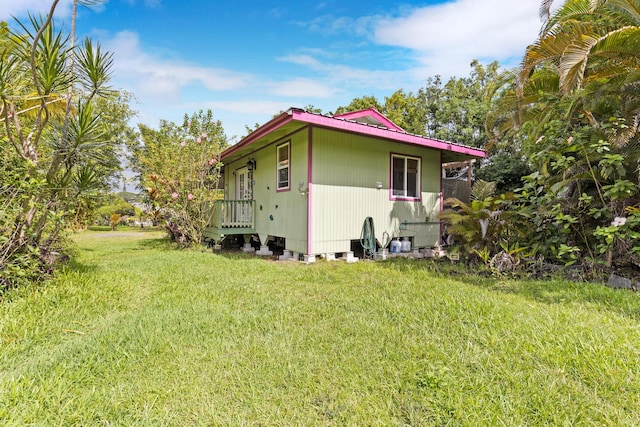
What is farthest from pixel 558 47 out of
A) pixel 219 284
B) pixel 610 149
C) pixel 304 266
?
pixel 219 284

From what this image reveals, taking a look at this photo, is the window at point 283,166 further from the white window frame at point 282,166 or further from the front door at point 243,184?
the front door at point 243,184

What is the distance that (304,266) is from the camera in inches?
235

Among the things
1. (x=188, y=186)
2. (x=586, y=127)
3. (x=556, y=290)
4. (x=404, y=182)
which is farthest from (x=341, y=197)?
(x=188, y=186)

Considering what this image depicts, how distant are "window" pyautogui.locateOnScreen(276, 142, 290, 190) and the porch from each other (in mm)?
1645

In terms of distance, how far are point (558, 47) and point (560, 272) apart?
133 inches

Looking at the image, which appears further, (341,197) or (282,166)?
(282,166)

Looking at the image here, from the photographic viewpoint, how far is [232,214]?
8.55 meters

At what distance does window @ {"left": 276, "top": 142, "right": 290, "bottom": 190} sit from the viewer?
739 centimetres

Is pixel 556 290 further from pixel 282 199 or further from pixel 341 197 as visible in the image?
pixel 282 199

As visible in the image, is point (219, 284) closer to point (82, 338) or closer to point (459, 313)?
point (82, 338)

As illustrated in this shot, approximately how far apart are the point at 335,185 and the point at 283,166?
163 cm

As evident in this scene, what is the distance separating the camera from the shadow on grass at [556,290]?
314cm

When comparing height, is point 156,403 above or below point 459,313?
below

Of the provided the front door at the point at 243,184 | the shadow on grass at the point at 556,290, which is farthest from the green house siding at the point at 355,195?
the front door at the point at 243,184
